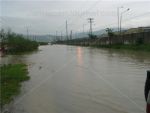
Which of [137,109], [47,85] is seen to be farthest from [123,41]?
[137,109]

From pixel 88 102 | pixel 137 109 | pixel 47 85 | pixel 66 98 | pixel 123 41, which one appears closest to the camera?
pixel 137 109

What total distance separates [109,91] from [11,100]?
11.3 ft

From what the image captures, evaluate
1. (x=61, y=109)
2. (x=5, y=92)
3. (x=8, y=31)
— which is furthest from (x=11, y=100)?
(x=8, y=31)

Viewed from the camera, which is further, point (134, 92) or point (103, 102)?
point (134, 92)

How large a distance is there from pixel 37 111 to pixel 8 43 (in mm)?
50108

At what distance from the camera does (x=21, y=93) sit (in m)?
11.9

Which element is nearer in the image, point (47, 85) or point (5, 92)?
point (5, 92)

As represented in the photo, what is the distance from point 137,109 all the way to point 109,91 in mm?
3064

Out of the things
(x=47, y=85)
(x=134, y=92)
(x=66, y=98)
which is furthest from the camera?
(x=47, y=85)

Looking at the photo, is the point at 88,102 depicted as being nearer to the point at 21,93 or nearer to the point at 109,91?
the point at 109,91

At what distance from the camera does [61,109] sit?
9102mm

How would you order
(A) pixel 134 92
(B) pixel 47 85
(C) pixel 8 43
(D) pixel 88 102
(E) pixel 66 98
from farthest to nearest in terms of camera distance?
(C) pixel 8 43 → (B) pixel 47 85 → (A) pixel 134 92 → (E) pixel 66 98 → (D) pixel 88 102

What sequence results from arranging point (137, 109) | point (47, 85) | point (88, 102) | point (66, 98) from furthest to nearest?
1. point (47, 85)
2. point (66, 98)
3. point (88, 102)
4. point (137, 109)

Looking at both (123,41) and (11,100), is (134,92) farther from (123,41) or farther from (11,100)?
(123,41)
